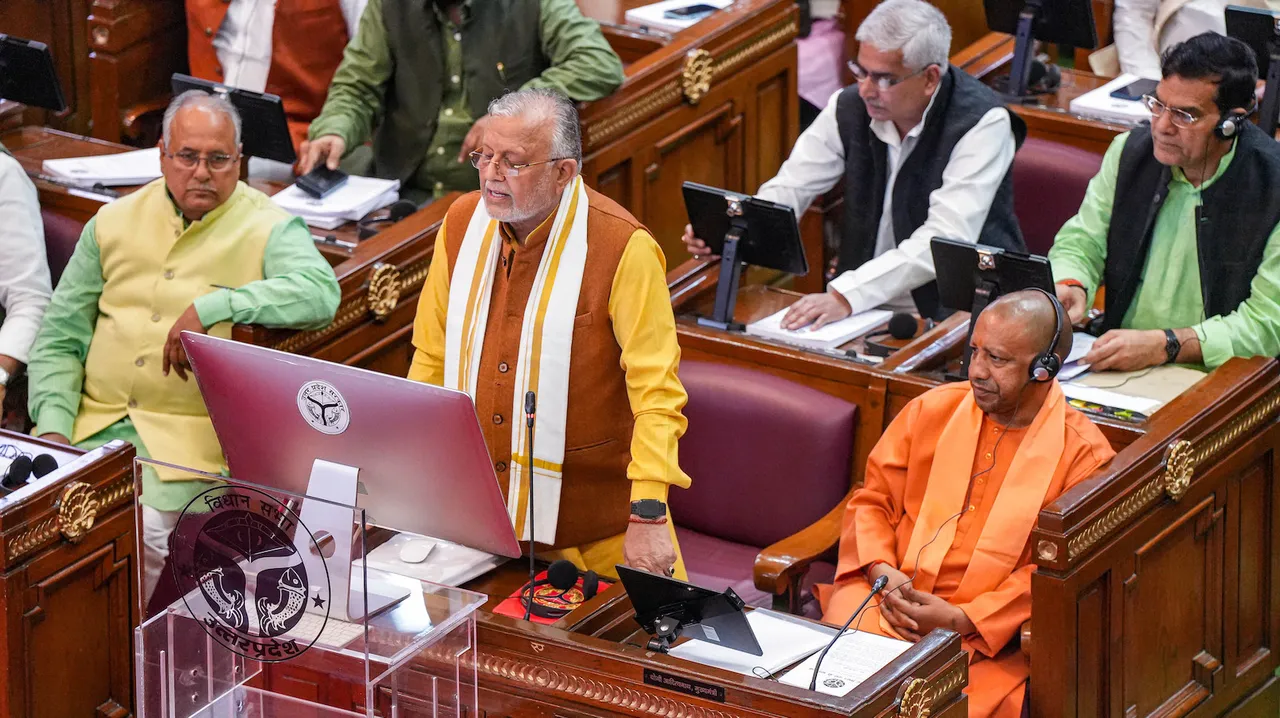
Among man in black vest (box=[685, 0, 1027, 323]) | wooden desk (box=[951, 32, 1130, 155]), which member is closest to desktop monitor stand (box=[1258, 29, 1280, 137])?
wooden desk (box=[951, 32, 1130, 155])

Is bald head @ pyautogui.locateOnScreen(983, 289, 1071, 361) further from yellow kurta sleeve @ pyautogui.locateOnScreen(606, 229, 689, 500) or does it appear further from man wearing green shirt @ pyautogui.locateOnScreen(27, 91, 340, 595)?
man wearing green shirt @ pyautogui.locateOnScreen(27, 91, 340, 595)

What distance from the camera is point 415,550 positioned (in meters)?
3.31

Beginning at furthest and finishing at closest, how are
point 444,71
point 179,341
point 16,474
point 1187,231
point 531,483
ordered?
point 444,71 → point 1187,231 → point 179,341 → point 16,474 → point 531,483

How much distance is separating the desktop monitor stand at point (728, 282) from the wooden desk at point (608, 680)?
1.37 metres

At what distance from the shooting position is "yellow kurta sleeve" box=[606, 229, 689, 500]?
3.25 m

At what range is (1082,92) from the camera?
18.6 feet

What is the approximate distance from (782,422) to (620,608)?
1.08 meters

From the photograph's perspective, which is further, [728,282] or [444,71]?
[444,71]

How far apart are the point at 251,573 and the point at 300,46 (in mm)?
3081

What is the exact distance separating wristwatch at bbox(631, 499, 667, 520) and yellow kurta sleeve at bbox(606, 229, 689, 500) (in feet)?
0.04

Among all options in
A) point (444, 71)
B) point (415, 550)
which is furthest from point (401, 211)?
point (415, 550)

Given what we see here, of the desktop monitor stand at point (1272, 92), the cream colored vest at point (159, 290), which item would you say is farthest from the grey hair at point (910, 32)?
the cream colored vest at point (159, 290)

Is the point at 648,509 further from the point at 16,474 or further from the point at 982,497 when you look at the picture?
the point at 16,474

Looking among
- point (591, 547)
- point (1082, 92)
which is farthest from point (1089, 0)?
point (591, 547)
